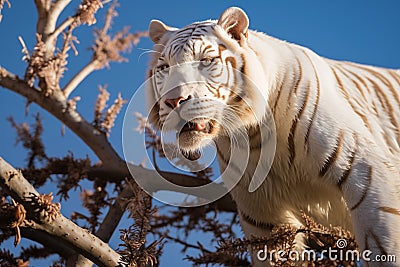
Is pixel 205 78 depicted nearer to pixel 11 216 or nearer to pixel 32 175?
pixel 11 216

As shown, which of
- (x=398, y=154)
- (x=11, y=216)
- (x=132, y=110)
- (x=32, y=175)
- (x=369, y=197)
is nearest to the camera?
(x=11, y=216)

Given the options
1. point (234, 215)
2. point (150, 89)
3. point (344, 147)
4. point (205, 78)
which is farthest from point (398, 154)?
point (234, 215)

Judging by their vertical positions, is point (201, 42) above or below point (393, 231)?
above

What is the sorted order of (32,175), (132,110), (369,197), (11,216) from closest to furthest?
(11,216) < (369,197) < (132,110) < (32,175)

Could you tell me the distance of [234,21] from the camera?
1.71m

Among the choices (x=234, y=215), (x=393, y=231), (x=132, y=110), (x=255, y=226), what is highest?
(x=234, y=215)

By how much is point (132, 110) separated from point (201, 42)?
35cm

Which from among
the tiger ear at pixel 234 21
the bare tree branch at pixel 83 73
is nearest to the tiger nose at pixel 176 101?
the tiger ear at pixel 234 21

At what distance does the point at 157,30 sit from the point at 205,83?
37 centimetres

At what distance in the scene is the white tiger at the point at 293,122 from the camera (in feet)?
5.06

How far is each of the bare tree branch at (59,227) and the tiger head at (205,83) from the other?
0.34m

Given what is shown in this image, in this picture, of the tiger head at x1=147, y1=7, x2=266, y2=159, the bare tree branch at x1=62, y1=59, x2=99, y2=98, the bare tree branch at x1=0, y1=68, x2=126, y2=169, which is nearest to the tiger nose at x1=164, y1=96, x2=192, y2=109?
the tiger head at x1=147, y1=7, x2=266, y2=159

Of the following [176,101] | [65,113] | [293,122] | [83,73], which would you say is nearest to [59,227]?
[176,101]

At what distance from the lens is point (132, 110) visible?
6.11ft
